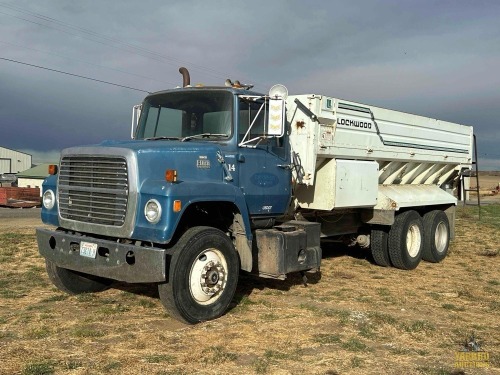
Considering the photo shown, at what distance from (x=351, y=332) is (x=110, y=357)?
2.58 m

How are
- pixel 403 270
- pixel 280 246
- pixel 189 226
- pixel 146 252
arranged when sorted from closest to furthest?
pixel 146 252
pixel 189 226
pixel 280 246
pixel 403 270

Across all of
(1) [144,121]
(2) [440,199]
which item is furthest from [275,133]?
(2) [440,199]

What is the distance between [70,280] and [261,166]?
117 inches

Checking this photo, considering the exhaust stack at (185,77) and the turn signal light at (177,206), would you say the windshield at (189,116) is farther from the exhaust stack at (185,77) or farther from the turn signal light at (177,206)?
the turn signal light at (177,206)

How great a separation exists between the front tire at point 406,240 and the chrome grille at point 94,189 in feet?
19.2

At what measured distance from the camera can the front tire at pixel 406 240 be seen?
9695mm

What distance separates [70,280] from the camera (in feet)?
22.7

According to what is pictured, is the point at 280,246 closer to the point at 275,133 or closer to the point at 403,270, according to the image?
the point at 275,133

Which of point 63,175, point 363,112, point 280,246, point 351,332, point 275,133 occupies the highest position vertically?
point 363,112

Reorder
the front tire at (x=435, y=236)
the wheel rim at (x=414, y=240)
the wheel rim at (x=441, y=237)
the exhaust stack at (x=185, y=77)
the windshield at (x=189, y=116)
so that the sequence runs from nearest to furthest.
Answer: the windshield at (x=189, y=116) < the exhaust stack at (x=185, y=77) < the wheel rim at (x=414, y=240) < the front tire at (x=435, y=236) < the wheel rim at (x=441, y=237)

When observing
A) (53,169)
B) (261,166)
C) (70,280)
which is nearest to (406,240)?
(261,166)

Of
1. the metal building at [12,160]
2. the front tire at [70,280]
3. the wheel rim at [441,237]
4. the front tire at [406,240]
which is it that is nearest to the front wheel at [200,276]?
the front tire at [70,280]

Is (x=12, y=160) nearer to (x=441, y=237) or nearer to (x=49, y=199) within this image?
(x=441, y=237)

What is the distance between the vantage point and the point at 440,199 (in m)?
11.0
